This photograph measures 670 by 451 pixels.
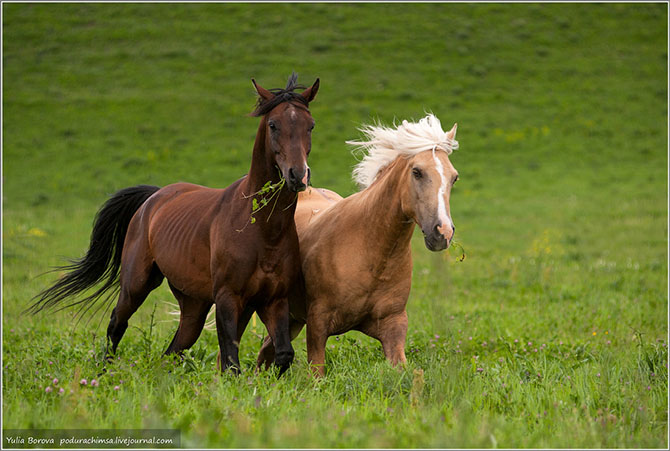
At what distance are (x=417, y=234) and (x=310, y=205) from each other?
11.7 metres

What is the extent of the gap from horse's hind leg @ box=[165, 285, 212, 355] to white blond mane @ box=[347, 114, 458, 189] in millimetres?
2089

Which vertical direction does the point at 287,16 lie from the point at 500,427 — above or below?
above

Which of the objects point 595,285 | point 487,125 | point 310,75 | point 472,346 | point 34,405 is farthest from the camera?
point 310,75

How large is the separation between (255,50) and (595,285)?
26.8 m

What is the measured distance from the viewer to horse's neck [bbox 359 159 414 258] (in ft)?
18.1

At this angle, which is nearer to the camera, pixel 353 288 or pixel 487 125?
pixel 353 288

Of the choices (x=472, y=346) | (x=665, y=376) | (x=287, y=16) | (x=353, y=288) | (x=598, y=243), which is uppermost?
(x=287, y=16)

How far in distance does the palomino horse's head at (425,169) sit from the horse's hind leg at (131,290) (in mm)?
2423

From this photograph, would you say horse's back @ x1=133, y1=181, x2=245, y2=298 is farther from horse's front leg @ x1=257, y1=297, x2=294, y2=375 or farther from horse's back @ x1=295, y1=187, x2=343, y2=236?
horse's back @ x1=295, y1=187, x2=343, y2=236

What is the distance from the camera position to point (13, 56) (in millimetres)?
34219

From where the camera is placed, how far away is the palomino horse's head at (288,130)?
4.84 meters

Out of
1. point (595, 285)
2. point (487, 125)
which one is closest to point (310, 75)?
point (487, 125)

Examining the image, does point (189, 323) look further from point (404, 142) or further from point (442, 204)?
point (442, 204)

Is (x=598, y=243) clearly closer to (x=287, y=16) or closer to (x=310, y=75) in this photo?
(x=310, y=75)
